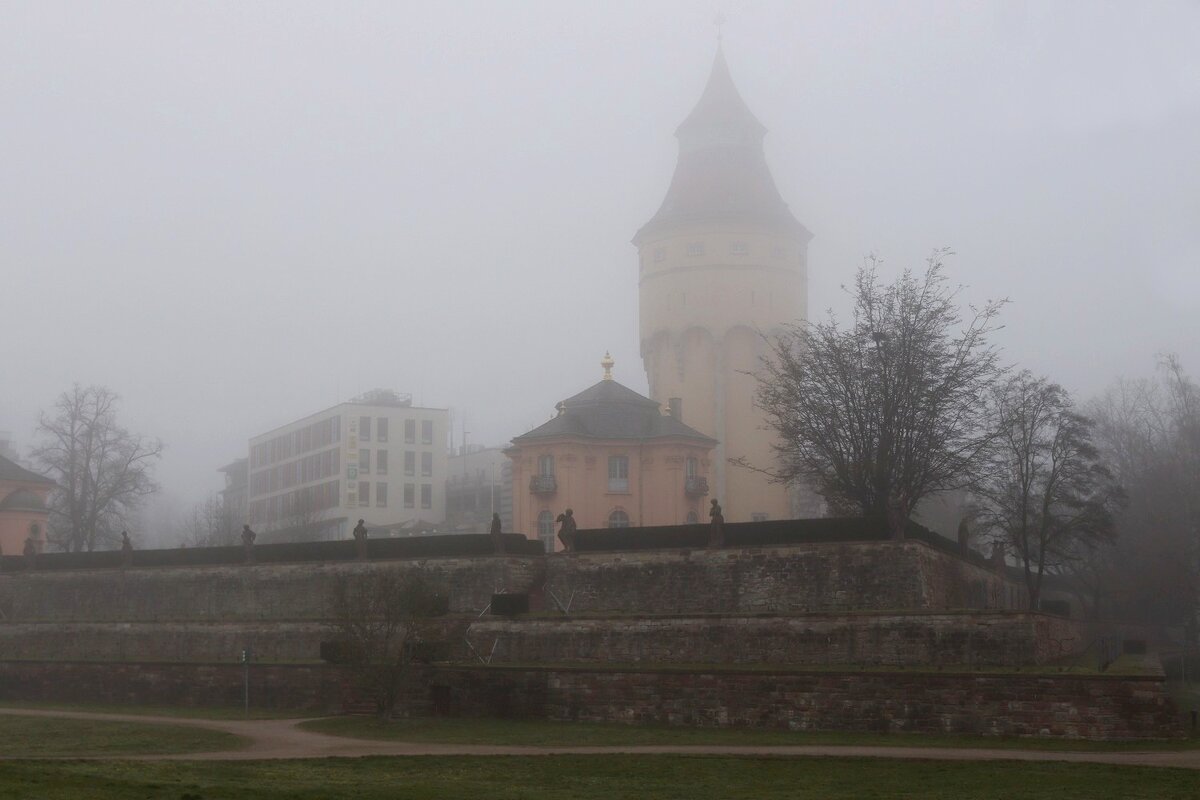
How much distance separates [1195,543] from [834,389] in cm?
2211

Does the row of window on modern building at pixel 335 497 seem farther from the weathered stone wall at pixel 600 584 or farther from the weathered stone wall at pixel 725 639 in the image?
the weathered stone wall at pixel 725 639

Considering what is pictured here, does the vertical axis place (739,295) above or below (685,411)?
above

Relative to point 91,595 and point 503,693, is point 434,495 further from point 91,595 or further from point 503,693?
point 503,693

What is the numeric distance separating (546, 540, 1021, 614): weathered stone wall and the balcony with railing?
42.9 ft

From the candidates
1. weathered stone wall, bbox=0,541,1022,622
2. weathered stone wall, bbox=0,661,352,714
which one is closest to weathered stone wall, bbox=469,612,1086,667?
weathered stone wall, bbox=0,541,1022,622

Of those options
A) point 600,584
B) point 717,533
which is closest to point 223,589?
point 600,584

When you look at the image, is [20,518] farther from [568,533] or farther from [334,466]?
[568,533]

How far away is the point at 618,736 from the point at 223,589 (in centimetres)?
2370

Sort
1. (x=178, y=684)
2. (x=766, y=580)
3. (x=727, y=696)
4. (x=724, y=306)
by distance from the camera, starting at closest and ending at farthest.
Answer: (x=727, y=696) → (x=178, y=684) → (x=766, y=580) → (x=724, y=306)

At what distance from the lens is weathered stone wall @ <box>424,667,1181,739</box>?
26641 millimetres

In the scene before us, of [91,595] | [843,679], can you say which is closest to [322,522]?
[91,595]

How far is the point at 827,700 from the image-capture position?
95.2 feet

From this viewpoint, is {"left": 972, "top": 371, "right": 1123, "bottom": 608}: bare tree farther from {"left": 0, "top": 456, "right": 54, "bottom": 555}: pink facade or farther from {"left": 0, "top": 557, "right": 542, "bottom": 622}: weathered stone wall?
{"left": 0, "top": 456, "right": 54, "bottom": 555}: pink facade

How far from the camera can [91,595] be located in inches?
2045
